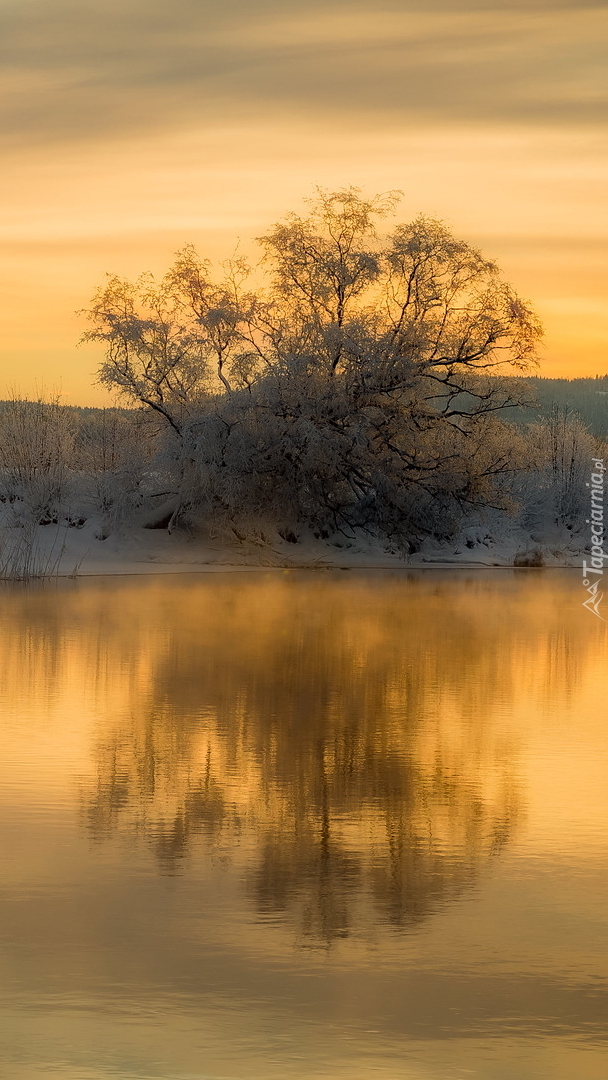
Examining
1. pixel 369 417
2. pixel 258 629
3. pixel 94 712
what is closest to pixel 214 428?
pixel 369 417

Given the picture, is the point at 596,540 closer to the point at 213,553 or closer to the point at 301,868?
the point at 213,553

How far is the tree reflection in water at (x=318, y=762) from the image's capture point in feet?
26.7

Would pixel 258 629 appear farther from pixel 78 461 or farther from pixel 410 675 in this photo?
pixel 78 461

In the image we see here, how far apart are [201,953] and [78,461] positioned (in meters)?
43.2

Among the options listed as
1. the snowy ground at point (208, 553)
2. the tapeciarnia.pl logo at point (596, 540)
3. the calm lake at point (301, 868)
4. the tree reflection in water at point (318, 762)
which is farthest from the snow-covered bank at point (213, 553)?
the calm lake at point (301, 868)

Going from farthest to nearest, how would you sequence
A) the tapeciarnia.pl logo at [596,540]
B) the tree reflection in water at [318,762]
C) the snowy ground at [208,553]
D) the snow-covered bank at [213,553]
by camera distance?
the snow-covered bank at [213,553] < the snowy ground at [208,553] < the tapeciarnia.pl logo at [596,540] < the tree reflection in water at [318,762]

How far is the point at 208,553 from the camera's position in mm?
44344

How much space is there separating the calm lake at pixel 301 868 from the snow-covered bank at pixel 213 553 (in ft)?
66.6

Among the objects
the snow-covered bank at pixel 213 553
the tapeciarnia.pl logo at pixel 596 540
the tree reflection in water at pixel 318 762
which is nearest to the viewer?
the tree reflection in water at pixel 318 762

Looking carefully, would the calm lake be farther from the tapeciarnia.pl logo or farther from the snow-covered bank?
the snow-covered bank

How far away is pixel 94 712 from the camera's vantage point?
14.3 metres

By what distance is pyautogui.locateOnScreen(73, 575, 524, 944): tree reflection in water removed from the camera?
26.7 ft

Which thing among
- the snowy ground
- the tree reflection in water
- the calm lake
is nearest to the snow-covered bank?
the snowy ground

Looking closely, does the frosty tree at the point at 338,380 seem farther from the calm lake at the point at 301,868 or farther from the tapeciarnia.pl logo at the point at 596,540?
the calm lake at the point at 301,868
